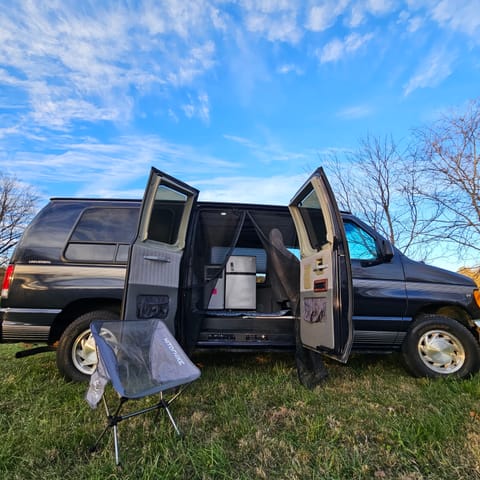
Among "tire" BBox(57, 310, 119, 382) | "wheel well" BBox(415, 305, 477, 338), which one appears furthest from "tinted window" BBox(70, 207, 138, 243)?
"wheel well" BBox(415, 305, 477, 338)

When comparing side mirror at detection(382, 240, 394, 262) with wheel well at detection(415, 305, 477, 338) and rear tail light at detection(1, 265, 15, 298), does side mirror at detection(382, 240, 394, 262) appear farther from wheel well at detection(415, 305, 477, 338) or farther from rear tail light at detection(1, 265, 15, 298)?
rear tail light at detection(1, 265, 15, 298)

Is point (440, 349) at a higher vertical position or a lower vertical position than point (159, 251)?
lower

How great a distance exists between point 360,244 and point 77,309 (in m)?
3.21

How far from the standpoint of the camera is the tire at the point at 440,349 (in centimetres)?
350

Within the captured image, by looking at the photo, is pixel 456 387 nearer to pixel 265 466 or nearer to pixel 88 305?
pixel 265 466

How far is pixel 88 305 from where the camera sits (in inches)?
139

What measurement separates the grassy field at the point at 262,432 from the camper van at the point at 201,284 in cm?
44

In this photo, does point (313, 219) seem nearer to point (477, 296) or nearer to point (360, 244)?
point (360, 244)

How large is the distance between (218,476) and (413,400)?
1.95 m

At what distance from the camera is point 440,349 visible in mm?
3557

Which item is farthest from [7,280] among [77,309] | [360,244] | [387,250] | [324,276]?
[387,250]

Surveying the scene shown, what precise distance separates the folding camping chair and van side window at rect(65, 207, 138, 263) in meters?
1.15

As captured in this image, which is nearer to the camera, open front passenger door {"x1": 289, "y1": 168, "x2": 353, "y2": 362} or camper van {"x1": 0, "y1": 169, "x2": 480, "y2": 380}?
open front passenger door {"x1": 289, "y1": 168, "x2": 353, "y2": 362}

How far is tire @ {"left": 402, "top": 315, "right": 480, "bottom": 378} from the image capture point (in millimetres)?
3504
